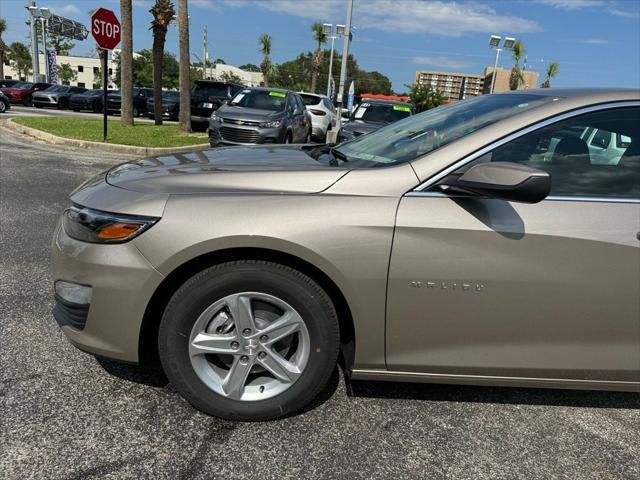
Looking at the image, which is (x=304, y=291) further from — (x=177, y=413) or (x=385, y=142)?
(x=385, y=142)

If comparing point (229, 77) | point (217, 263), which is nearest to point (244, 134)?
point (217, 263)

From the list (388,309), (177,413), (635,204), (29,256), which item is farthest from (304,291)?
(29,256)

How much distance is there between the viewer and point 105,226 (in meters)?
2.23

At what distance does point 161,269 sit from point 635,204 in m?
2.09

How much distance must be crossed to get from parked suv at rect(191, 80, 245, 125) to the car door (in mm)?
15946

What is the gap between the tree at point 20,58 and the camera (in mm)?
73750

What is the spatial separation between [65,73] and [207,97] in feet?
249

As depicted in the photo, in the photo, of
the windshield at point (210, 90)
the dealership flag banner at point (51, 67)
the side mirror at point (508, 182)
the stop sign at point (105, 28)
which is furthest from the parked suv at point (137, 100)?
the side mirror at point (508, 182)

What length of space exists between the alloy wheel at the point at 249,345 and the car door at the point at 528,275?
1.48 ft

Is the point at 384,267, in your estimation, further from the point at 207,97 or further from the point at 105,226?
the point at 207,97

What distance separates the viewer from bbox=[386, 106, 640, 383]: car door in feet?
7.06

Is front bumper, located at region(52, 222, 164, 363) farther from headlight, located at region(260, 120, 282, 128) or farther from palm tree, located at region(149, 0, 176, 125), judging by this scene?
palm tree, located at region(149, 0, 176, 125)

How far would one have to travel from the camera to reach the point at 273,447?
7.38 ft

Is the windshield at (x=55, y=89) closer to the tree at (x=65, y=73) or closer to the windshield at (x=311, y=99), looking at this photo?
the windshield at (x=311, y=99)
